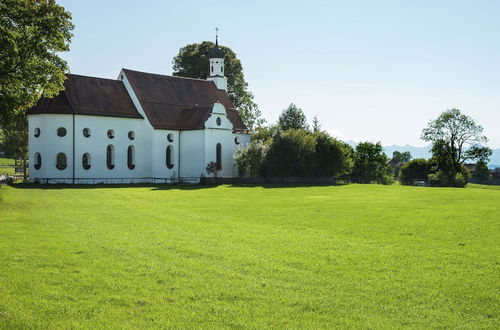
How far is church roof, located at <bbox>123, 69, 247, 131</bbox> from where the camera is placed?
177 feet

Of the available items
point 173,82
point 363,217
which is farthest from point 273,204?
point 173,82

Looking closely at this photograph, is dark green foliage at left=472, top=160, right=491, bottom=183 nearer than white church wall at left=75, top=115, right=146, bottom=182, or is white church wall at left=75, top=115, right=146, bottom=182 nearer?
white church wall at left=75, top=115, right=146, bottom=182

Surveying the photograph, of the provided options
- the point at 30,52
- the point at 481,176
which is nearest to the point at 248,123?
the point at 30,52

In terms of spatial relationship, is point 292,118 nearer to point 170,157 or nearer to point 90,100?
point 170,157

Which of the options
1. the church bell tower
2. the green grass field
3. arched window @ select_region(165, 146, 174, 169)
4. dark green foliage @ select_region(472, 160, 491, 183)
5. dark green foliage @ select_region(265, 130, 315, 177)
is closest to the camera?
the green grass field

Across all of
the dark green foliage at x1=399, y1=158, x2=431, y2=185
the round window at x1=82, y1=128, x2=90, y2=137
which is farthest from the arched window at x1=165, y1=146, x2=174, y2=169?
the dark green foliage at x1=399, y1=158, x2=431, y2=185

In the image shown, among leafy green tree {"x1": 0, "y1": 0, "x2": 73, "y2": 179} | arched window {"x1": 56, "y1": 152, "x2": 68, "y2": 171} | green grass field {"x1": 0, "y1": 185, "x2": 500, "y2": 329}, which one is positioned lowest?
green grass field {"x1": 0, "y1": 185, "x2": 500, "y2": 329}

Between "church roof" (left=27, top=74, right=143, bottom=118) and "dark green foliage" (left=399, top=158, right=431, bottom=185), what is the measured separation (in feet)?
188

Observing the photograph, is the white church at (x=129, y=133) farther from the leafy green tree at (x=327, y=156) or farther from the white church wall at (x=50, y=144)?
the leafy green tree at (x=327, y=156)

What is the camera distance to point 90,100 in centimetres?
5034

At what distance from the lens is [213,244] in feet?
45.6

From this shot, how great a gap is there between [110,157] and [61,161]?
16.3 feet

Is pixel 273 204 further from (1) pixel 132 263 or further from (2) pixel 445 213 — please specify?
(1) pixel 132 263

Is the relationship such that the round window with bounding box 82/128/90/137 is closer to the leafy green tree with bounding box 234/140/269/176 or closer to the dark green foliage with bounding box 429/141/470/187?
the leafy green tree with bounding box 234/140/269/176
